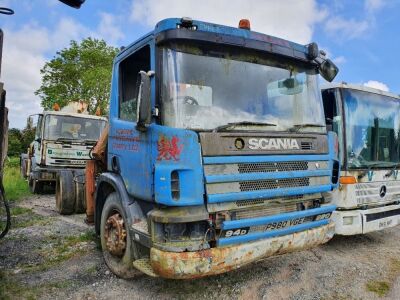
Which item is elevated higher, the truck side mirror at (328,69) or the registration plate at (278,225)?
the truck side mirror at (328,69)

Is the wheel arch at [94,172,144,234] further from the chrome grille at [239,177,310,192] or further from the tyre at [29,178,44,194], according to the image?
the tyre at [29,178,44,194]

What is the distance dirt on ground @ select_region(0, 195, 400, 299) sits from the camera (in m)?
3.71

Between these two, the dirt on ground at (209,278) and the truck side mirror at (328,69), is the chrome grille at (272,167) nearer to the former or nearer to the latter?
the truck side mirror at (328,69)

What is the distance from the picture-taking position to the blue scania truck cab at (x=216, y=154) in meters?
3.07

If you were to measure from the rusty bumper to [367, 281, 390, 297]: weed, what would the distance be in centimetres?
122

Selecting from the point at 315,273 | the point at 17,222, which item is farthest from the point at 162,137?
the point at 17,222

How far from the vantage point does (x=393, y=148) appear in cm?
589

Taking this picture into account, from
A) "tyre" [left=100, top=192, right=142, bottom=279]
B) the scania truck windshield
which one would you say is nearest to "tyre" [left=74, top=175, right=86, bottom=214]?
"tyre" [left=100, top=192, right=142, bottom=279]

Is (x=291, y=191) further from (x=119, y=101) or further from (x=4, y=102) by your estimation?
(x=4, y=102)

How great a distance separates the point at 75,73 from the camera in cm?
2556

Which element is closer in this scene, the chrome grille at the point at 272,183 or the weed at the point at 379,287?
the chrome grille at the point at 272,183

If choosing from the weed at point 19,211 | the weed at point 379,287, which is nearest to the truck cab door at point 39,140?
the weed at point 19,211

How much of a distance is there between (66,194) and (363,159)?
5.58 m

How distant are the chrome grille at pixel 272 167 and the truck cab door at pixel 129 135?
855mm
